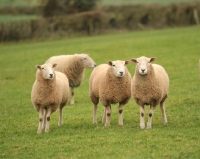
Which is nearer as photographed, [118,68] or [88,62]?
[118,68]

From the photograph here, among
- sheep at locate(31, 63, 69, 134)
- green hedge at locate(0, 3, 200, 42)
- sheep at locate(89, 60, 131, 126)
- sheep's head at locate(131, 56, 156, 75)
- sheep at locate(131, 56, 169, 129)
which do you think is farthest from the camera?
green hedge at locate(0, 3, 200, 42)

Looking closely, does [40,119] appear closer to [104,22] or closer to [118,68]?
[118,68]

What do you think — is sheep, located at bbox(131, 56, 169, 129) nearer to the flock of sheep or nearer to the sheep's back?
the flock of sheep

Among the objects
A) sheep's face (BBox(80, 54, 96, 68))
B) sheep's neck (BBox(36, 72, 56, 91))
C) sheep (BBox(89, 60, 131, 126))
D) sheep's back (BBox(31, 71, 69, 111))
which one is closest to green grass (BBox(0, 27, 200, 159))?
sheep (BBox(89, 60, 131, 126))

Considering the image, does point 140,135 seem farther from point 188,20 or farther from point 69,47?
point 188,20

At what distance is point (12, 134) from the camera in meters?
11.0

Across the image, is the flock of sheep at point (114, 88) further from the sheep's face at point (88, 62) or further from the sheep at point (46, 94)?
the sheep's face at point (88, 62)

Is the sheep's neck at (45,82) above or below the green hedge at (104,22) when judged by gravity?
above

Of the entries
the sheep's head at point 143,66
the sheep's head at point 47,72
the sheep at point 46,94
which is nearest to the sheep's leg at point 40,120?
the sheep at point 46,94

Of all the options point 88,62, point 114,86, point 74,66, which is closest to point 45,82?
point 114,86

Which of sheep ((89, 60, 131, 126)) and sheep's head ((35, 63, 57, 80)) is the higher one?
sheep's head ((35, 63, 57, 80))

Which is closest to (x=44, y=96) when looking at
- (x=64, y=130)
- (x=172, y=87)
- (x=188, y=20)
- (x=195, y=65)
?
(x=64, y=130)

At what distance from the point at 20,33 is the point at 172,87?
22572 mm

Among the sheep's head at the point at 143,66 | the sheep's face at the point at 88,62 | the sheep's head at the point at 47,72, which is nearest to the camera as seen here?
the sheep's head at the point at 143,66
